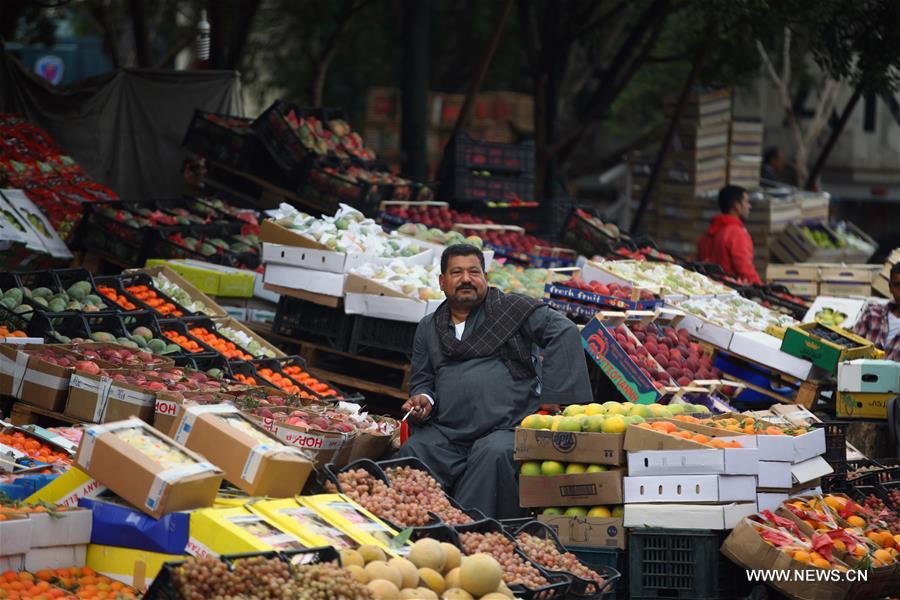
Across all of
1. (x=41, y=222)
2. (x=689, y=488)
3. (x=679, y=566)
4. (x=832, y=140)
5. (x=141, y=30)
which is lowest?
(x=679, y=566)

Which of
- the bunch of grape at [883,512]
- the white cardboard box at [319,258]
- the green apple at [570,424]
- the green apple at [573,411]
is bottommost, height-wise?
the bunch of grape at [883,512]

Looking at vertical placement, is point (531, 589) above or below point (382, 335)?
below

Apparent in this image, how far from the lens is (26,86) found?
13602 millimetres

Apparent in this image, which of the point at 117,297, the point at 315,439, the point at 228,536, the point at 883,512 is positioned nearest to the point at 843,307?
the point at 883,512

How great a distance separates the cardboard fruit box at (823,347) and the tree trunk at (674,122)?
22.3 feet

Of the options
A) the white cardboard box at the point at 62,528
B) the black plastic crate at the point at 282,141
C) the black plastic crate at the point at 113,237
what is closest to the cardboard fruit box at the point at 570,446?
the white cardboard box at the point at 62,528

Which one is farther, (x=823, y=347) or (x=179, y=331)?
(x=823, y=347)

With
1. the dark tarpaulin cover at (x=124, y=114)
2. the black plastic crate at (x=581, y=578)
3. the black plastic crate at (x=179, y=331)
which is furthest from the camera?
the dark tarpaulin cover at (x=124, y=114)

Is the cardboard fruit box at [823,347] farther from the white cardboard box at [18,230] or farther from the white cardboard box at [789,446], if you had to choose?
the white cardboard box at [18,230]

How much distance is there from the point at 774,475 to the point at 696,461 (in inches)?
17.7

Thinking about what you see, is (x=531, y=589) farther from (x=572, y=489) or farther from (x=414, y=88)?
(x=414, y=88)

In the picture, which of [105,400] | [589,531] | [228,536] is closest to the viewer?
[228,536]

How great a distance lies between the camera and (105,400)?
676 cm

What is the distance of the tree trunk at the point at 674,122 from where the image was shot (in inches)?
604
